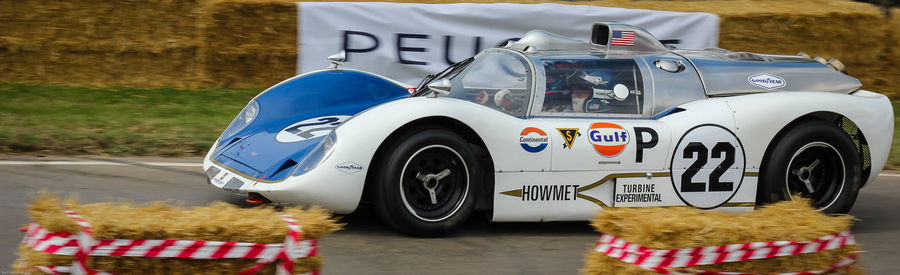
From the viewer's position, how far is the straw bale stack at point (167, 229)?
11.0 feet

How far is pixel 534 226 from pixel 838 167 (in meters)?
2.06

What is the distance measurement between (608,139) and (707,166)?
2.23 feet

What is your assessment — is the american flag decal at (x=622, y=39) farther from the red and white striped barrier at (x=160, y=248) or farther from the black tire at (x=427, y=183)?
the red and white striped barrier at (x=160, y=248)

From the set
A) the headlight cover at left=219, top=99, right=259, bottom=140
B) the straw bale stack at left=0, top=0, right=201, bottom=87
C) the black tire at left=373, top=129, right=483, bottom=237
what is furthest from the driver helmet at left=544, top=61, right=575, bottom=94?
the straw bale stack at left=0, top=0, right=201, bottom=87

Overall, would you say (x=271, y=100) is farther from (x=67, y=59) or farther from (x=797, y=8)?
(x=797, y=8)

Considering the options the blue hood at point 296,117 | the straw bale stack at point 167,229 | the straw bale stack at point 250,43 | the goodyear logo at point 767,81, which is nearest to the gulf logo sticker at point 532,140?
the blue hood at point 296,117

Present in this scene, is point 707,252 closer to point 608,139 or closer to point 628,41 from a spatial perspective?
point 608,139

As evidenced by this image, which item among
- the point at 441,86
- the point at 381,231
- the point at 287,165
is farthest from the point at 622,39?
the point at 287,165

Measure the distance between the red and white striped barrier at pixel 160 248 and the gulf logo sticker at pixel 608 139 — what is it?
239 centimetres

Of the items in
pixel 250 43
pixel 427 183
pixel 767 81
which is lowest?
pixel 427 183

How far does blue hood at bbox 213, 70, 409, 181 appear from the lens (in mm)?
5531

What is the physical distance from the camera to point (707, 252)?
12.5 feet

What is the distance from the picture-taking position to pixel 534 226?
5816mm

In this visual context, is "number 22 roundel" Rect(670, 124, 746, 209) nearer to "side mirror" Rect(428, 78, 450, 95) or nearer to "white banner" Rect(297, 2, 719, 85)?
"side mirror" Rect(428, 78, 450, 95)
